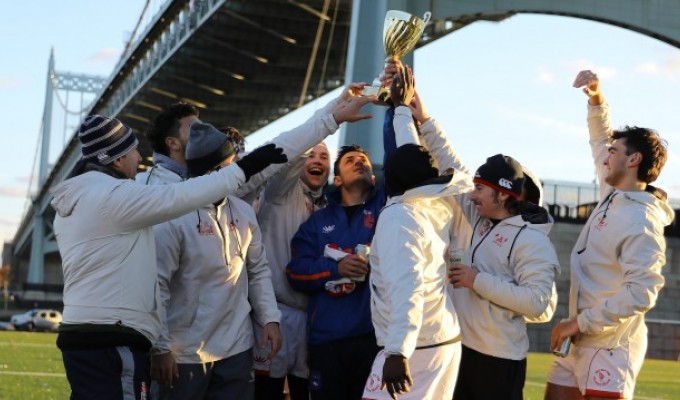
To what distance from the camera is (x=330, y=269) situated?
459 centimetres

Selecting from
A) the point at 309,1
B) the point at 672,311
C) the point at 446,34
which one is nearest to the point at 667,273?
the point at 672,311

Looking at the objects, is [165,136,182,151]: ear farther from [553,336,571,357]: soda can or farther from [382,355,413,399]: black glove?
[553,336,571,357]: soda can

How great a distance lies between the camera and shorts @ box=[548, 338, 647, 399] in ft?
13.7

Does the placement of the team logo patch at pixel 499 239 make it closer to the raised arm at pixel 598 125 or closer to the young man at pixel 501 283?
the young man at pixel 501 283

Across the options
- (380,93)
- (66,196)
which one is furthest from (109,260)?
(380,93)

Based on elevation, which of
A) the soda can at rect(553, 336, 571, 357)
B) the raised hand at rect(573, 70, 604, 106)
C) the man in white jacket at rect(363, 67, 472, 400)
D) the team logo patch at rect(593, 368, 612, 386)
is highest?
the raised hand at rect(573, 70, 604, 106)

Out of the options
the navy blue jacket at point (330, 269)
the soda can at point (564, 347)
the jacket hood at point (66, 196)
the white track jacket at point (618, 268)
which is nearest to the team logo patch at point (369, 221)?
the navy blue jacket at point (330, 269)

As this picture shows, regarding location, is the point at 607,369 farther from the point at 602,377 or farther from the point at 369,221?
the point at 369,221

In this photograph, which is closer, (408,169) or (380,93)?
(408,169)

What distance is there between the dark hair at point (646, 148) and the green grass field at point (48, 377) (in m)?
5.45

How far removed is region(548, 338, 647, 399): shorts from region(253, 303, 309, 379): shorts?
1196 mm

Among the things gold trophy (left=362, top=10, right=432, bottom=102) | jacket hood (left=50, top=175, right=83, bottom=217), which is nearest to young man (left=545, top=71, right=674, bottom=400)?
gold trophy (left=362, top=10, right=432, bottom=102)

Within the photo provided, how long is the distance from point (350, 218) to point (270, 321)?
0.60 m

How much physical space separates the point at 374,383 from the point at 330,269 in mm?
900
